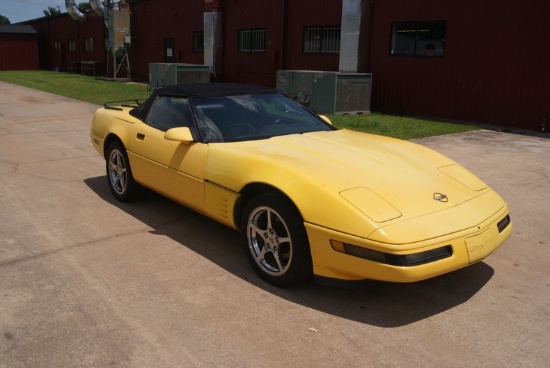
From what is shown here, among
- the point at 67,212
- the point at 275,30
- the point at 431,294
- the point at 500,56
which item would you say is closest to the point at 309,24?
the point at 275,30

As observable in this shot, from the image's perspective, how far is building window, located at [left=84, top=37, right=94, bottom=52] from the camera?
117 ft

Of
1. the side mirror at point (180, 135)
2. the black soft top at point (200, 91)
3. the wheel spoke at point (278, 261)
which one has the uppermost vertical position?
the black soft top at point (200, 91)

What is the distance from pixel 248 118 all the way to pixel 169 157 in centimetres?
78

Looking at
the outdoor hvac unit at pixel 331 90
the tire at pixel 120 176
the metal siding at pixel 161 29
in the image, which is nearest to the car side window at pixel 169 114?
the tire at pixel 120 176

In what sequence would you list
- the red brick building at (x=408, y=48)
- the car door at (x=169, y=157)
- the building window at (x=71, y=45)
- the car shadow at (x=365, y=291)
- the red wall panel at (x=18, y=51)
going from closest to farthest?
the car shadow at (x=365, y=291)
the car door at (x=169, y=157)
the red brick building at (x=408, y=48)
the building window at (x=71, y=45)
the red wall panel at (x=18, y=51)

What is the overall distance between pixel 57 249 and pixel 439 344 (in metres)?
3.04

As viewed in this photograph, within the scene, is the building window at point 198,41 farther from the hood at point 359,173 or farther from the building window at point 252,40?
the hood at point 359,173

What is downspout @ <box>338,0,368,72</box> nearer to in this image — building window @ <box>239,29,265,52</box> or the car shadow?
building window @ <box>239,29,265,52</box>

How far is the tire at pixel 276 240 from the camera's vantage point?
3.32 metres

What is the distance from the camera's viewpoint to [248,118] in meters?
4.53

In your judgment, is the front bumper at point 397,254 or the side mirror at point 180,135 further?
the side mirror at point 180,135

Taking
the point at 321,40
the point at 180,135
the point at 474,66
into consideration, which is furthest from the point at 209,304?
the point at 321,40

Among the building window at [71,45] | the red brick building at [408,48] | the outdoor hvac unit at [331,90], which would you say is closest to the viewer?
the red brick building at [408,48]

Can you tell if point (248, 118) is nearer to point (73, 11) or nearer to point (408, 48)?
point (408, 48)
